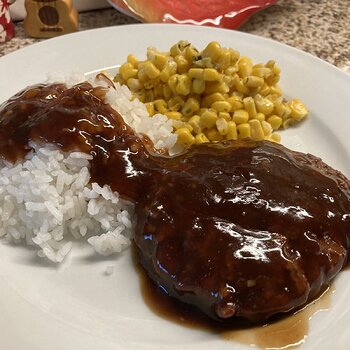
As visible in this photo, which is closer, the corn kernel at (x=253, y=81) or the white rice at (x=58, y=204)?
the white rice at (x=58, y=204)

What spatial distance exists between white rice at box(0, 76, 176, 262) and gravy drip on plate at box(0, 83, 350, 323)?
0.05 meters

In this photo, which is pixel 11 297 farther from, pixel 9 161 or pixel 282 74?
pixel 282 74

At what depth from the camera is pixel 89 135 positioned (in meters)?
2.27

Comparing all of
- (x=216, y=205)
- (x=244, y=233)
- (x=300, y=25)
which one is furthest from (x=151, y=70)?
(x=300, y=25)

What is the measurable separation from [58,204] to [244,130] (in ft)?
3.29

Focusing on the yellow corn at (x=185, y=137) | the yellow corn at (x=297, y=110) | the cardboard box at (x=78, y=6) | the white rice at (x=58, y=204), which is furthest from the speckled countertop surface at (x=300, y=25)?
the white rice at (x=58, y=204)

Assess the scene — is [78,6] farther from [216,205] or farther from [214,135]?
[216,205]

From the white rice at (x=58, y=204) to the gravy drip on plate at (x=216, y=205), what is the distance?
53 mm

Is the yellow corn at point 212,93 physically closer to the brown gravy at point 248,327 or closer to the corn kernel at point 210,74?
the corn kernel at point 210,74

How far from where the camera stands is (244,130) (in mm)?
2729

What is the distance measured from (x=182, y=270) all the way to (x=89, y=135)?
0.71m

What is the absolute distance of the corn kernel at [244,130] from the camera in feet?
8.95

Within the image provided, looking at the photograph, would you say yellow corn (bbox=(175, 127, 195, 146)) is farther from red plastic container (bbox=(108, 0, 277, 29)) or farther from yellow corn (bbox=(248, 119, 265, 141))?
red plastic container (bbox=(108, 0, 277, 29))

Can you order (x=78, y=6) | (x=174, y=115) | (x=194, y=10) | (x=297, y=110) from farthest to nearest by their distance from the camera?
1. (x=78, y=6)
2. (x=194, y=10)
3. (x=297, y=110)
4. (x=174, y=115)
